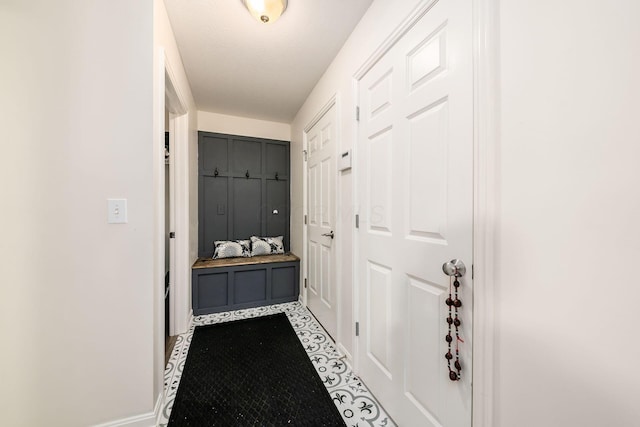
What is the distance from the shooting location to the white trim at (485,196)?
75 centimetres

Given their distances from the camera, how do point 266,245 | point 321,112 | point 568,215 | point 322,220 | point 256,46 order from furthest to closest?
point 266,245 → point 322,220 → point 321,112 → point 256,46 → point 568,215

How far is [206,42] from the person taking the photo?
1729 mm

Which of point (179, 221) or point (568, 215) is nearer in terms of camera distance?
point (568, 215)

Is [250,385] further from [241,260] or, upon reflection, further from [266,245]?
[266,245]

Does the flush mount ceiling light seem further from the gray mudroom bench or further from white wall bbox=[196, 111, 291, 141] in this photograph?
the gray mudroom bench

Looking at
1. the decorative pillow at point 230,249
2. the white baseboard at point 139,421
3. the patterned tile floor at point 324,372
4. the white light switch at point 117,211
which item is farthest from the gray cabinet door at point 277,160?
the white baseboard at point 139,421

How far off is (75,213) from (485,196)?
5.85 ft

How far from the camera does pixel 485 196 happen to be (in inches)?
30.3

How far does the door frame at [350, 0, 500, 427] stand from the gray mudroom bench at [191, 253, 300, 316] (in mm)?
2221

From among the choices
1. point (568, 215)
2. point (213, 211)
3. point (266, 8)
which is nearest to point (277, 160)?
point (213, 211)

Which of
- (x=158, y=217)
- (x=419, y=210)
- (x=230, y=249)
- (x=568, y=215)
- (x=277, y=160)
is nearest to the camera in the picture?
(x=568, y=215)

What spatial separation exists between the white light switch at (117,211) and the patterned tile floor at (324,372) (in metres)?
1.10

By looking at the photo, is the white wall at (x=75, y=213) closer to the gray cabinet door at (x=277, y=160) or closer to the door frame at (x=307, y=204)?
the door frame at (x=307, y=204)

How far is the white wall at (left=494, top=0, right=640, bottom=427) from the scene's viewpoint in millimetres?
509
